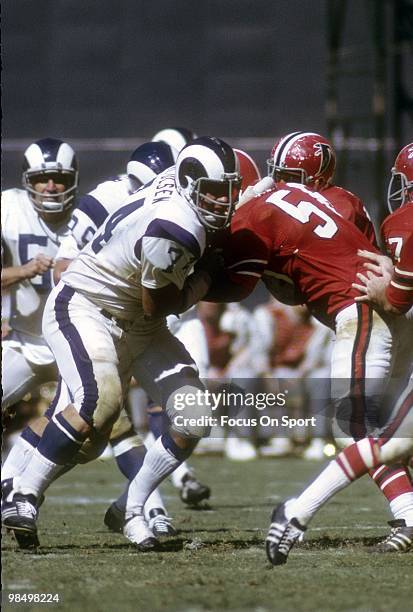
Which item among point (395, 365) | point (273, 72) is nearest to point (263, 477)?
point (395, 365)

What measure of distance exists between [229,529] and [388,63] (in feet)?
24.8

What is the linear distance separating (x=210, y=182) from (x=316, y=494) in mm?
1205

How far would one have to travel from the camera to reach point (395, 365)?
5.07 meters

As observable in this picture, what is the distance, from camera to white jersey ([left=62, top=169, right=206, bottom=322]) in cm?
452

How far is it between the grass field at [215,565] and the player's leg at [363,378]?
284 millimetres

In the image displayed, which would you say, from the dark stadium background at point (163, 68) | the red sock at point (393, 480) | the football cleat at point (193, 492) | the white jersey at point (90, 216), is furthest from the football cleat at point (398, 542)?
the dark stadium background at point (163, 68)

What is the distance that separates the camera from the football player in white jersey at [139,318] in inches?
182

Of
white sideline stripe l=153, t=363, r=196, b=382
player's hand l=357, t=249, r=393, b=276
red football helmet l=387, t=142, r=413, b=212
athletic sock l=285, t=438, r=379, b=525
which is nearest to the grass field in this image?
athletic sock l=285, t=438, r=379, b=525

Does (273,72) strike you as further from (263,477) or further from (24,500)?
(24,500)

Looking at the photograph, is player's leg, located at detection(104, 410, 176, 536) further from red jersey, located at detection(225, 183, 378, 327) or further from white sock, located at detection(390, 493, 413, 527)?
red jersey, located at detection(225, 183, 378, 327)

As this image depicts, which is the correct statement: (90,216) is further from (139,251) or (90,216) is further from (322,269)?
(322,269)

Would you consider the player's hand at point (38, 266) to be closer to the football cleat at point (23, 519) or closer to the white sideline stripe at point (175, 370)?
the white sideline stripe at point (175, 370)

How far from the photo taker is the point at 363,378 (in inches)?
184

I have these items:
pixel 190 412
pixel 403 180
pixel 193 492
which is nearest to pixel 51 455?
pixel 190 412
